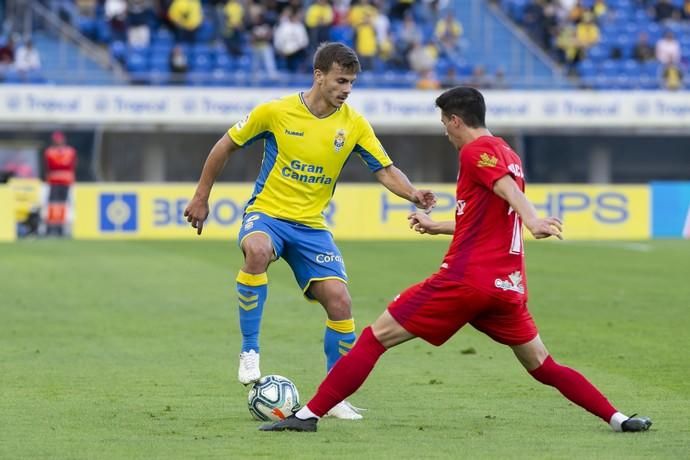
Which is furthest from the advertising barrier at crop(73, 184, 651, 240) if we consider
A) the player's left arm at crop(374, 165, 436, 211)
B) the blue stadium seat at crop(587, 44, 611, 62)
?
the player's left arm at crop(374, 165, 436, 211)

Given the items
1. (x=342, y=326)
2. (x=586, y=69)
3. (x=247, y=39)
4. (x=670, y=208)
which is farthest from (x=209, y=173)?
(x=586, y=69)

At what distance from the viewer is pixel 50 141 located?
3397cm

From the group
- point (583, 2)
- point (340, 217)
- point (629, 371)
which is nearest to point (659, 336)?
point (629, 371)

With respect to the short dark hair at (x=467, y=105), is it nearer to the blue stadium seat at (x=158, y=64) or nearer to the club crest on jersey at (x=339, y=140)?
the club crest on jersey at (x=339, y=140)

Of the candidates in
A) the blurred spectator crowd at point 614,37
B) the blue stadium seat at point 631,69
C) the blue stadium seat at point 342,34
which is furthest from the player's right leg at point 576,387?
the blue stadium seat at point 631,69

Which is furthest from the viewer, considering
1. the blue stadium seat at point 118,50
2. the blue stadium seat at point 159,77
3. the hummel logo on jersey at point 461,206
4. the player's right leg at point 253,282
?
the blue stadium seat at point 118,50

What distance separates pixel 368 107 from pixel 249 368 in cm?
2558

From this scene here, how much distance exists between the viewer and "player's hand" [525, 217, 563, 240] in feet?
21.4

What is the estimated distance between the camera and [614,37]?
3741 centimetres

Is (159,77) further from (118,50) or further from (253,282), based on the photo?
(253,282)

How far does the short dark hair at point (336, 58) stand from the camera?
798cm

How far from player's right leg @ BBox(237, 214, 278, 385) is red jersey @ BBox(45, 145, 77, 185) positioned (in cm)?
2073

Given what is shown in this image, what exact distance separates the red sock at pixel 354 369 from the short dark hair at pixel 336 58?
164 centimetres

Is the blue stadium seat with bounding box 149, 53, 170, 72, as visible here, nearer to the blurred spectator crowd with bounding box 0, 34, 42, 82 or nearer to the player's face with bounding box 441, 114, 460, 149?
the blurred spectator crowd with bounding box 0, 34, 42, 82
